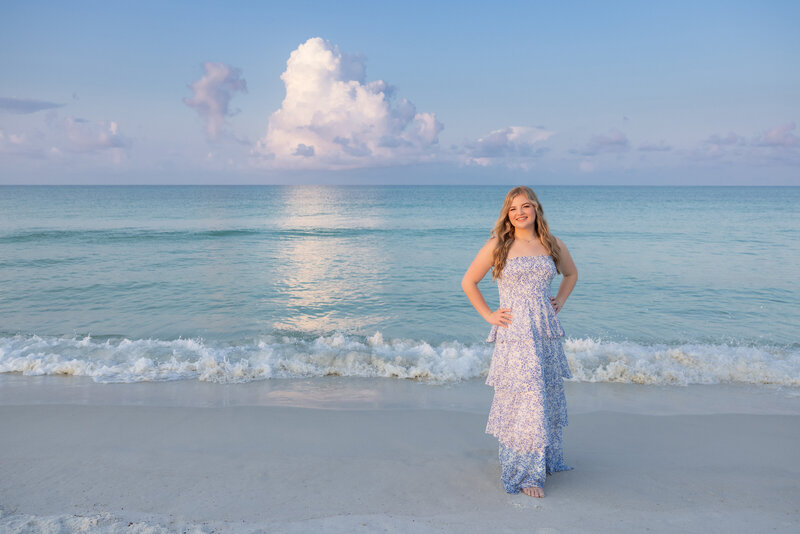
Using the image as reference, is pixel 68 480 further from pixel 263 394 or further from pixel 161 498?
pixel 263 394

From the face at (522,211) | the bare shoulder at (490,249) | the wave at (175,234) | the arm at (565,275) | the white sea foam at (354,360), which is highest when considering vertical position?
the face at (522,211)

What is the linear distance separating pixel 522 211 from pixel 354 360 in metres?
4.48

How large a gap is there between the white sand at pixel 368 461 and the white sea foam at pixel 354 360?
444mm

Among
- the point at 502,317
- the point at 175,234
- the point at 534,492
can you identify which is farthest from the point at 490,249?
the point at 175,234

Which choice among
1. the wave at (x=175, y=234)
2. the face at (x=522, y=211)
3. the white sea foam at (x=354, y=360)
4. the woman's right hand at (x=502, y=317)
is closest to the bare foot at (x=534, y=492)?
the woman's right hand at (x=502, y=317)

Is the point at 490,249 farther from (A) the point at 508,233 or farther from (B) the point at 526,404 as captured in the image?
(B) the point at 526,404

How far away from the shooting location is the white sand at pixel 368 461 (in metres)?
3.45

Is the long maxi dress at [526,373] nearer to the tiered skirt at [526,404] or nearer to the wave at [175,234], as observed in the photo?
the tiered skirt at [526,404]

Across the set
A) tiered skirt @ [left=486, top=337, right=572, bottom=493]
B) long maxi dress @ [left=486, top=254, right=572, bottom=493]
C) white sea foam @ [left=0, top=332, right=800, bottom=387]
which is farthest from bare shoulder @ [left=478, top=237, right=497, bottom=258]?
white sea foam @ [left=0, top=332, right=800, bottom=387]

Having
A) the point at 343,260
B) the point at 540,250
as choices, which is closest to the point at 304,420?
the point at 540,250

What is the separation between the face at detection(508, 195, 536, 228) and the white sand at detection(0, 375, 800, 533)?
2.00m

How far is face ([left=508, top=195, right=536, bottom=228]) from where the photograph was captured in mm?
3568

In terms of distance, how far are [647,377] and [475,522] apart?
429 centimetres

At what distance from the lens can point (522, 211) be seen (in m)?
3.58
